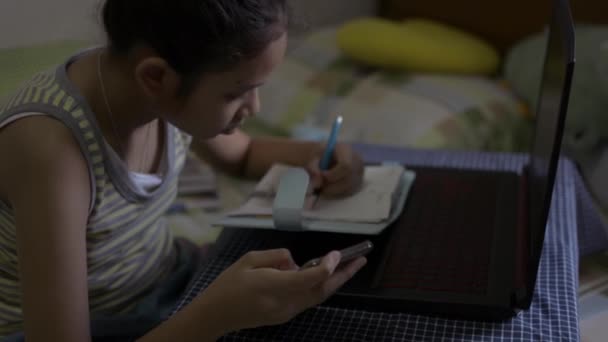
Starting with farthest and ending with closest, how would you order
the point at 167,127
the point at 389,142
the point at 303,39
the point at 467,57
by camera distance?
the point at 303,39 → the point at 467,57 → the point at 389,142 → the point at 167,127

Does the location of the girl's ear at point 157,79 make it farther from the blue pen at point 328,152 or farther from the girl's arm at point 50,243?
the blue pen at point 328,152

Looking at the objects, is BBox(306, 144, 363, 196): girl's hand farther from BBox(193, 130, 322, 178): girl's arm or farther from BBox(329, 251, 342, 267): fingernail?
BBox(329, 251, 342, 267): fingernail

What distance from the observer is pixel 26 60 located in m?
0.95

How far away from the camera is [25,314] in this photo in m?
0.67

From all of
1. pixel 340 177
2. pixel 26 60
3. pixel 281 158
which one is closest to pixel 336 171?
pixel 340 177

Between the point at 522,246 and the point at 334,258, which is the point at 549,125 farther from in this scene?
the point at 334,258

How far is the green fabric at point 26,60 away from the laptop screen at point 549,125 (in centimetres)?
63

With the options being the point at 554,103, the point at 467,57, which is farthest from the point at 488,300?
the point at 467,57

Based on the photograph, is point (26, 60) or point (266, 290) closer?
point (266, 290)

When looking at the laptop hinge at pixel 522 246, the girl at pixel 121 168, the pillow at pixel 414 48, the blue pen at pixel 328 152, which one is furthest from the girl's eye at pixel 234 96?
the pillow at pixel 414 48

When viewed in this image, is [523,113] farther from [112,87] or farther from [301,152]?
[112,87]

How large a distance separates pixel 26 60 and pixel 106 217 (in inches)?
12.4

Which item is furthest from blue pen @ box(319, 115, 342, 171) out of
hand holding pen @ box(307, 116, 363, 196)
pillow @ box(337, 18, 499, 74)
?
pillow @ box(337, 18, 499, 74)

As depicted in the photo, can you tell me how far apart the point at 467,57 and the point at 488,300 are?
1.13 metres
